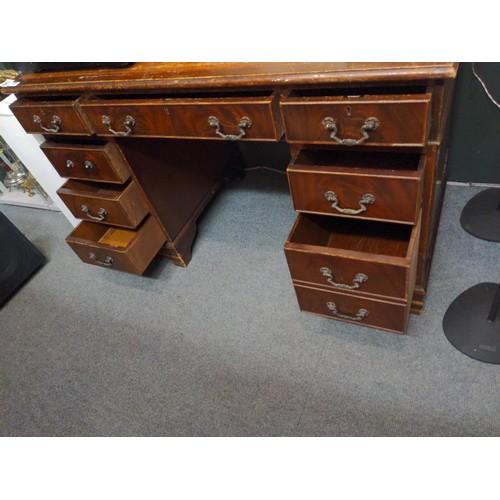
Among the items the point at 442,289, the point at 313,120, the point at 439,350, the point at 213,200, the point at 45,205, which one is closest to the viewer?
the point at 313,120

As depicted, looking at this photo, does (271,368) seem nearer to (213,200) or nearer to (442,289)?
(442,289)

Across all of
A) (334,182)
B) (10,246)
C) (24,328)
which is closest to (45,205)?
(10,246)

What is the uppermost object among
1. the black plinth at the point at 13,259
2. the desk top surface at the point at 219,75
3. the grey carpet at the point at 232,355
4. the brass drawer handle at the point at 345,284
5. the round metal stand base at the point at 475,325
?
the desk top surface at the point at 219,75

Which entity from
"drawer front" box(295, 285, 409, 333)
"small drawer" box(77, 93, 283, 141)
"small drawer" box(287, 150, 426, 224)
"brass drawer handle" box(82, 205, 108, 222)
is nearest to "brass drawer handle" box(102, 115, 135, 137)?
"small drawer" box(77, 93, 283, 141)

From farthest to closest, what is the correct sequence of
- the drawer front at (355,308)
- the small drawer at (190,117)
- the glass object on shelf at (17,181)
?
the glass object on shelf at (17,181), the drawer front at (355,308), the small drawer at (190,117)

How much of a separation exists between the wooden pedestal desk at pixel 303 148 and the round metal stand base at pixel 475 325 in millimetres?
102

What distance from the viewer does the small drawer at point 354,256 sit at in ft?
2.59

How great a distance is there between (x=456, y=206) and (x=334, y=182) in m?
0.76

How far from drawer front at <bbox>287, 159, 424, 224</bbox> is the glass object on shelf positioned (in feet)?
4.77

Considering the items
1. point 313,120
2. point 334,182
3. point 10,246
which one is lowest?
point 10,246

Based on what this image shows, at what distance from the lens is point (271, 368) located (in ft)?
3.54

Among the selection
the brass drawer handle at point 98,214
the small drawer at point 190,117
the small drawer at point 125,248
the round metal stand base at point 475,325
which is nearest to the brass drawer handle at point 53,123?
the small drawer at point 190,117

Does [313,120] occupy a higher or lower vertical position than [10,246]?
higher

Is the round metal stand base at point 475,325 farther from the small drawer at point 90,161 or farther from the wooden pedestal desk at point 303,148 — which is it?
the small drawer at point 90,161
